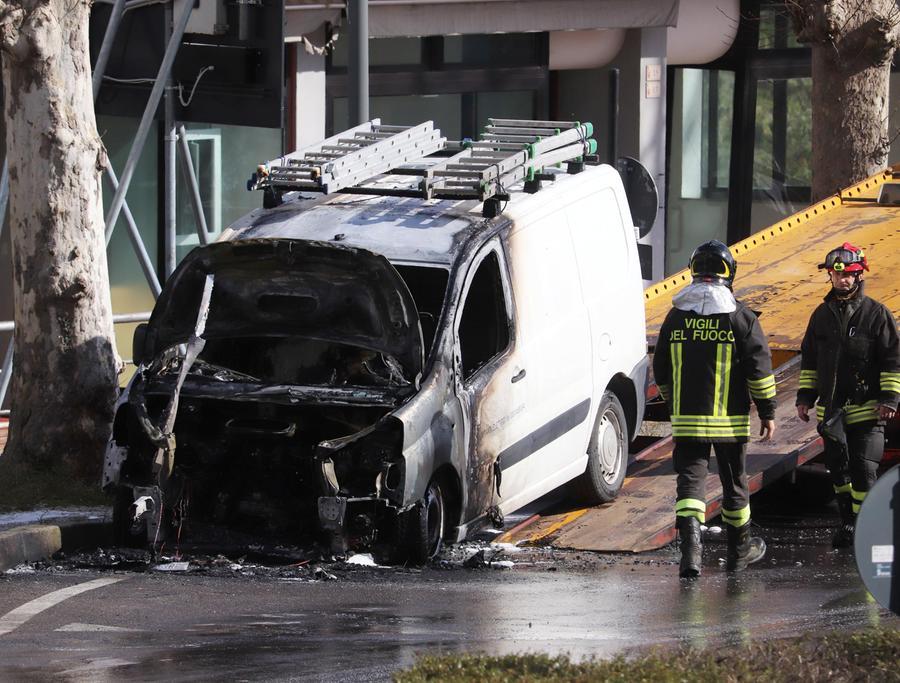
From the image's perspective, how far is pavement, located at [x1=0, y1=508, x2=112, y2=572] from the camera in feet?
30.8

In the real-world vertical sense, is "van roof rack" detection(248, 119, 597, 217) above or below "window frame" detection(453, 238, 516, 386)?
above

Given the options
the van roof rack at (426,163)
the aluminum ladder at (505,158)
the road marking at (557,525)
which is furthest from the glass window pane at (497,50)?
the road marking at (557,525)

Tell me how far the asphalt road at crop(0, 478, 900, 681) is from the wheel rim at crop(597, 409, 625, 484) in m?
1.03

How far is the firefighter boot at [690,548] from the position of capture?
30.2 feet

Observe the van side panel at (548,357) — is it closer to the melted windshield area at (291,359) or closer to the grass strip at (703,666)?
the melted windshield area at (291,359)

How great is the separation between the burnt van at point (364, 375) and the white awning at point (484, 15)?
6876 millimetres

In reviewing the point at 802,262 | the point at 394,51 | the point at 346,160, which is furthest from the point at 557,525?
the point at 394,51

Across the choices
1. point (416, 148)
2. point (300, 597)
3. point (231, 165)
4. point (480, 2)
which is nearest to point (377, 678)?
point (300, 597)

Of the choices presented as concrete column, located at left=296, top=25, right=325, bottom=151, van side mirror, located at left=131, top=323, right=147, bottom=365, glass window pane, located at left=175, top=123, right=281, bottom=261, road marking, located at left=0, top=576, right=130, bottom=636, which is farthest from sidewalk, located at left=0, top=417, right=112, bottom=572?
concrete column, located at left=296, top=25, right=325, bottom=151

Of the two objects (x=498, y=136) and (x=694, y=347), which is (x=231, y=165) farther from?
(x=694, y=347)

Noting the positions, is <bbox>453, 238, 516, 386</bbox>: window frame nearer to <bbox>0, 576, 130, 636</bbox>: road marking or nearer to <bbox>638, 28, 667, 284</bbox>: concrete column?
<bbox>0, 576, 130, 636</bbox>: road marking

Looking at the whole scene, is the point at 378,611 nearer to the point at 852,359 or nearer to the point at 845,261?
the point at 852,359

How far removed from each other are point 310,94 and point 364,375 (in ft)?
28.7

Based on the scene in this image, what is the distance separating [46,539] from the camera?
9.66 metres
